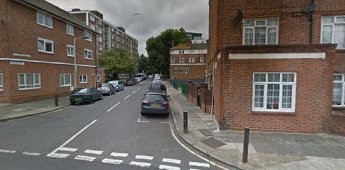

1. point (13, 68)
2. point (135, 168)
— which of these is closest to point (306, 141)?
point (135, 168)

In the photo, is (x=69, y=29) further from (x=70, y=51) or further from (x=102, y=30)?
(x=102, y=30)

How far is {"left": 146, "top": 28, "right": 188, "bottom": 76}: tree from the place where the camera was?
214ft

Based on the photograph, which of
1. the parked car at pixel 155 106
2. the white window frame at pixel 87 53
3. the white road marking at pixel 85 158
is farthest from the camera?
the white window frame at pixel 87 53

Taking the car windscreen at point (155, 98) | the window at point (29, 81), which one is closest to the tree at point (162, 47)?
the window at point (29, 81)

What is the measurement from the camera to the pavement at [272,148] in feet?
19.8

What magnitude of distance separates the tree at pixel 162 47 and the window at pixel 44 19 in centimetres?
4252

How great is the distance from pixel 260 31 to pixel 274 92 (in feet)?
14.7

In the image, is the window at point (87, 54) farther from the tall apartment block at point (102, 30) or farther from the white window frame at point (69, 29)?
the tall apartment block at point (102, 30)

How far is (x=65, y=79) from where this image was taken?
2553 centimetres

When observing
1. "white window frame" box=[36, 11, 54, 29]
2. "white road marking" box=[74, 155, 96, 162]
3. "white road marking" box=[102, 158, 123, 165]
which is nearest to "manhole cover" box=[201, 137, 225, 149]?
"white road marking" box=[102, 158, 123, 165]

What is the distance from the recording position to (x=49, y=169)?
5535 mm

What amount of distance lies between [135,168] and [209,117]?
24.5ft

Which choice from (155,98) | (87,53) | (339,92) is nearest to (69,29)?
(87,53)

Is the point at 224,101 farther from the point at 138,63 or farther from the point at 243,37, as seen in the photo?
the point at 138,63
